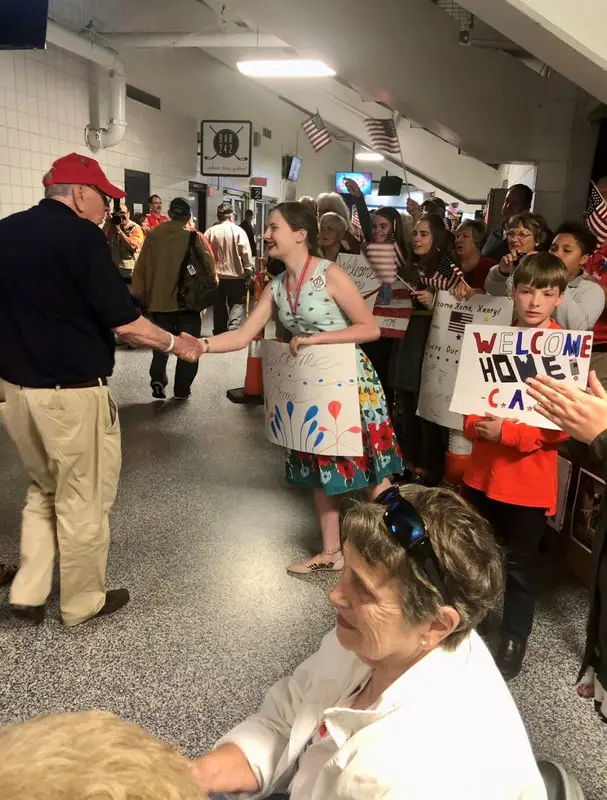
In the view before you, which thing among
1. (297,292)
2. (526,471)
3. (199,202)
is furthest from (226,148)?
(526,471)

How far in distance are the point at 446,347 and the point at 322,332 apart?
107 cm

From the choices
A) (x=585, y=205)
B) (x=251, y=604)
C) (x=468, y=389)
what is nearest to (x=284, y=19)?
(x=585, y=205)

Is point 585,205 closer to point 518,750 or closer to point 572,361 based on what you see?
point 572,361

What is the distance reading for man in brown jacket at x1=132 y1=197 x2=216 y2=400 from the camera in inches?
209

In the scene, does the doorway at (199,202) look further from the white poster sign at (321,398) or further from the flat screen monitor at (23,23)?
the white poster sign at (321,398)

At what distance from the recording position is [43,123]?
7.00m

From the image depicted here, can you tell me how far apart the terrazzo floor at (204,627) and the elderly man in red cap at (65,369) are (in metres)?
0.22

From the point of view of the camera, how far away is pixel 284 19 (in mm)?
4883

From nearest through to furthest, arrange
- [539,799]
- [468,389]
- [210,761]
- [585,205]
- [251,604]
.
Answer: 1. [539,799]
2. [210,761]
3. [468,389]
4. [251,604]
5. [585,205]

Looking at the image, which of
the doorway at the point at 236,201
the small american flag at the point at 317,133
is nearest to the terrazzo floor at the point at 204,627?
the small american flag at the point at 317,133

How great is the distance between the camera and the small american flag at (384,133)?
446 centimetres

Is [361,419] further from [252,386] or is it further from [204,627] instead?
[252,386]

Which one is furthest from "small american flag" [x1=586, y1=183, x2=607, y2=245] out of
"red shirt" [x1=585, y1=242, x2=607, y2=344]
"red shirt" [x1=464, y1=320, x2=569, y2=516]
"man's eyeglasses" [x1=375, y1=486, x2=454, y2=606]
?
"man's eyeglasses" [x1=375, y1=486, x2=454, y2=606]

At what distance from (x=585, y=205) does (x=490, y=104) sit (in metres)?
1.27
